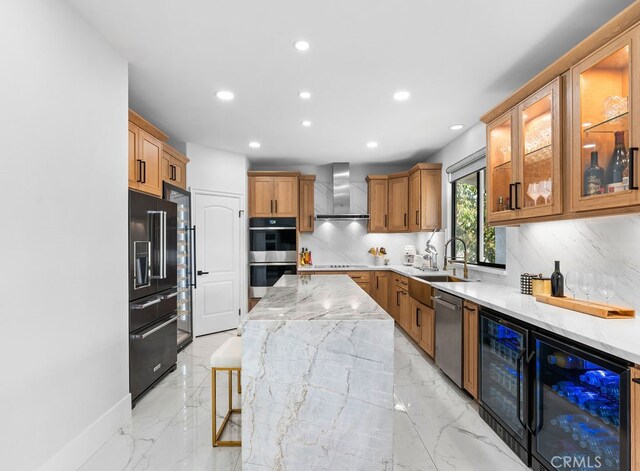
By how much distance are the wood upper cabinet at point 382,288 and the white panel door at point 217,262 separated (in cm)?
215

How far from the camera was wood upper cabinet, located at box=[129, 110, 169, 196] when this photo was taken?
2832 millimetres

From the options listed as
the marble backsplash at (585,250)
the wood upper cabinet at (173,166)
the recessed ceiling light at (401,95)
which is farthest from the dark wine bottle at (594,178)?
the wood upper cabinet at (173,166)

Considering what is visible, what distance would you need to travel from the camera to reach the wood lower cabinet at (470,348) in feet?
8.52

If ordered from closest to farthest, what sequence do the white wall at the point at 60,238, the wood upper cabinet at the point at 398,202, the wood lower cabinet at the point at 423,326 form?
1. the white wall at the point at 60,238
2. the wood lower cabinet at the point at 423,326
3. the wood upper cabinet at the point at 398,202

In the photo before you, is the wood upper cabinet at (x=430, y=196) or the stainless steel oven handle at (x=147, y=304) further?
the wood upper cabinet at (x=430, y=196)

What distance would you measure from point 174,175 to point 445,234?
148 inches

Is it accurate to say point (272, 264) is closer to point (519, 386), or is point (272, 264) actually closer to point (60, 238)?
point (60, 238)

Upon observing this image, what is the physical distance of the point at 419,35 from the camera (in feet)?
7.25

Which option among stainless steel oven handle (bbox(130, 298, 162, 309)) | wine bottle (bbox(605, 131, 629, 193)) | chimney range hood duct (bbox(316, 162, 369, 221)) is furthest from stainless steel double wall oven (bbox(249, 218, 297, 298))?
wine bottle (bbox(605, 131, 629, 193))

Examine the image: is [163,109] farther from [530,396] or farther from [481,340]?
[530,396]

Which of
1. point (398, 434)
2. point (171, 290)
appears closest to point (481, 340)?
point (398, 434)

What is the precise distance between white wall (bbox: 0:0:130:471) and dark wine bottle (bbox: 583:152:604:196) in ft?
9.77

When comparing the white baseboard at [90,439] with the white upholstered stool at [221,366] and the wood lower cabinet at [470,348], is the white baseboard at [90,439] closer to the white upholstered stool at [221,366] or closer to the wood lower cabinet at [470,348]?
the white upholstered stool at [221,366]

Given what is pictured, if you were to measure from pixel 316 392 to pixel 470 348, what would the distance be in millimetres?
1626
